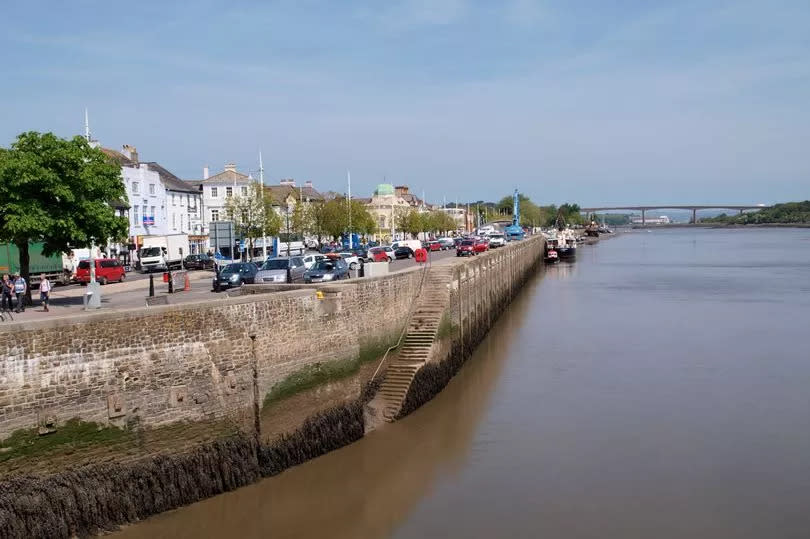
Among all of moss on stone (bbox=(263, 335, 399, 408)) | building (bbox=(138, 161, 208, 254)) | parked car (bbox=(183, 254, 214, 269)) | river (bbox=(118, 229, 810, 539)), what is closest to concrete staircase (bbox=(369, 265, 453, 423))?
river (bbox=(118, 229, 810, 539))

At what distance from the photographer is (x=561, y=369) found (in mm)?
26719

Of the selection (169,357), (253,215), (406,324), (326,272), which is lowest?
(406,324)

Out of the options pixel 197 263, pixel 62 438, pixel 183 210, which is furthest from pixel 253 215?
pixel 62 438

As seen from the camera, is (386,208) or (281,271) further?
(386,208)

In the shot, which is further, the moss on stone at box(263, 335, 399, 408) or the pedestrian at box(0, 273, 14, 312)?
the pedestrian at box(0, 273, 14, 312)

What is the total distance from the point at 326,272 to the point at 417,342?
10637 millimetres

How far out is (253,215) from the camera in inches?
2111

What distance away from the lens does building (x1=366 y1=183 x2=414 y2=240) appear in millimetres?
110062

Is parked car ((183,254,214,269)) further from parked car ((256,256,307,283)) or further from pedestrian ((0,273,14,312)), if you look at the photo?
pedestrian ((0,273,14,312))

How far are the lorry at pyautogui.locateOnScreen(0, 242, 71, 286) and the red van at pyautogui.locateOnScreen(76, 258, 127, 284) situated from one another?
3.43 ft

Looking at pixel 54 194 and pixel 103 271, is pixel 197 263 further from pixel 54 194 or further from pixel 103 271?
pixel 54 194

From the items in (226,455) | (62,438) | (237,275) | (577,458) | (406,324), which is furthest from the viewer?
(237,275)

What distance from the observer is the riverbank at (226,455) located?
11.9 meters

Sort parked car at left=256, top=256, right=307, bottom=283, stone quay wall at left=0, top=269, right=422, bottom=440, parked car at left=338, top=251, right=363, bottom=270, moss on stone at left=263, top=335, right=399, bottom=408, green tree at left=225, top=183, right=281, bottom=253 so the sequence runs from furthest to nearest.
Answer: green tree at left=225, top=183, right=281, bottom=253 < parked car at left=338, top=251, right=363, bottom=270 < parked car at left=256, top=256, right=307, bottom=283 < moss on stone at left=263, top=335, right=399, bottom=408 < stone quay wall at left=0, top=269, right=422, bottom=440
